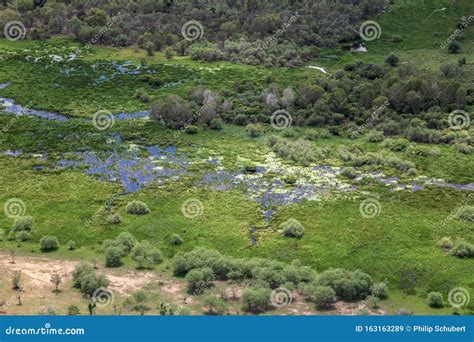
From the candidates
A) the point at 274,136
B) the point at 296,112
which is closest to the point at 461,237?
the point at 274,136

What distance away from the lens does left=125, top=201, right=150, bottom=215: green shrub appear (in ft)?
260

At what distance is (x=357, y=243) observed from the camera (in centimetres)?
7350

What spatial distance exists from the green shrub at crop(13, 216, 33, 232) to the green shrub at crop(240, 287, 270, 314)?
2651 centimetres

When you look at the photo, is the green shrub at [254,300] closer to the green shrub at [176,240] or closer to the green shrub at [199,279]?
the green shrub at [199,279]

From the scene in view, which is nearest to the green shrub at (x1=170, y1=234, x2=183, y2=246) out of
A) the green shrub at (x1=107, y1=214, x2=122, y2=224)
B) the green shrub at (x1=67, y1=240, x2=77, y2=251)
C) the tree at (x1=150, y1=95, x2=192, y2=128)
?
the green shrub at (x1=107, y1=214, x2=122, y2=224)

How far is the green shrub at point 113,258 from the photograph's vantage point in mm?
67938

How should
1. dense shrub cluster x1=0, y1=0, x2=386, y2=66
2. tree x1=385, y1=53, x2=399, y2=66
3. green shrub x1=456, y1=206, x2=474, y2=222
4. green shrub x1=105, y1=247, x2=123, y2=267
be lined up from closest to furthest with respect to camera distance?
green shrub x1=105, y1=247, x2=123, y2=267 → green shrub x1=456, y1=206, x2=474, y2=222 → tree x1=385, y1=53, x2=399, y2=66 → dense shrub cluster x1=0, y1=0, x2=386, y2=66

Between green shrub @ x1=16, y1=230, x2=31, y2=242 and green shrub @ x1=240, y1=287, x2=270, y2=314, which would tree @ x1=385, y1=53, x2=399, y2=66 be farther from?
green shrub @ x1=240, y1=287, x2=270, y2=314

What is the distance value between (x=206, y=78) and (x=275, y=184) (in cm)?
4432

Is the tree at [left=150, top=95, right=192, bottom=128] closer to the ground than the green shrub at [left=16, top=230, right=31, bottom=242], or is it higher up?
higher up

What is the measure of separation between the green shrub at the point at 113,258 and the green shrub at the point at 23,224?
11.1m

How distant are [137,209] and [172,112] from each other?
2913 centimetres

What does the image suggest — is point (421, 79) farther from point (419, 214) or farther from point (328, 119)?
point (419, 214)

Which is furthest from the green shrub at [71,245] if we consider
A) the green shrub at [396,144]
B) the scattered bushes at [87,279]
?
the green shrub at [396,144]
